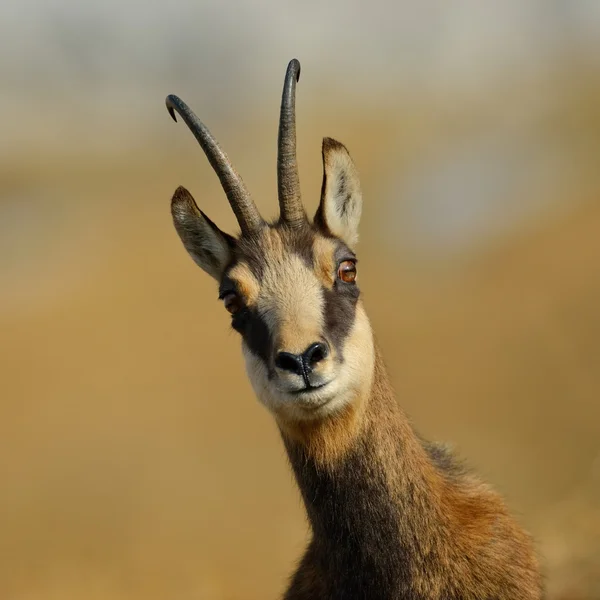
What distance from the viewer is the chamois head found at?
6.86 meters

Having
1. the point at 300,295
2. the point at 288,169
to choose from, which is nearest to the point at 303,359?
the point at 300,295

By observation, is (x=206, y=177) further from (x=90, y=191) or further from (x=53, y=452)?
(x=53, y=452)

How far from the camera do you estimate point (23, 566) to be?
2109cm

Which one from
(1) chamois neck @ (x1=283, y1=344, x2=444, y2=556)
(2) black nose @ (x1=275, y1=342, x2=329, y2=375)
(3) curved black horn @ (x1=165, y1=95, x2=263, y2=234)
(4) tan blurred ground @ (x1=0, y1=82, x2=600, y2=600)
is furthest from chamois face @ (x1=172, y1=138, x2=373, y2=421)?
(4) tan blurred ground @ (x1=0, y1=82, x2=600, y2=600)

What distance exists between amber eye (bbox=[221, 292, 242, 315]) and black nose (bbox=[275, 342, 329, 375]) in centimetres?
98

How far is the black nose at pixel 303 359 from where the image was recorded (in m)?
6.70

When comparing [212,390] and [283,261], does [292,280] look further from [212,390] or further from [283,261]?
[212,390]

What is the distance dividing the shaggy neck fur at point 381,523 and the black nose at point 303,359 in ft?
2.07

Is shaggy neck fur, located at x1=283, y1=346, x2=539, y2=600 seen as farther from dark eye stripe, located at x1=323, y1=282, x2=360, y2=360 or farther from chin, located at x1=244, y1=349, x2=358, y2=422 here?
dark eye stripe, located at x1=323, y1=282, x2=360, y2=360

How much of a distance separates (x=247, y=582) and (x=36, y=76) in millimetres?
37674

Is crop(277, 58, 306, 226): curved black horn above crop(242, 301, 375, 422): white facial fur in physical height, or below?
above

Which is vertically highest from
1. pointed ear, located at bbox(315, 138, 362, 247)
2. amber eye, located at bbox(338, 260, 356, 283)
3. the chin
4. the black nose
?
pointed ear, located at bbox(315, 138, 362, 247)

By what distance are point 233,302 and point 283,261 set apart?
50 cm

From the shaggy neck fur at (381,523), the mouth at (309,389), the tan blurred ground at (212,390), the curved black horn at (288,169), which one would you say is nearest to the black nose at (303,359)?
the mouth at (309,389)
